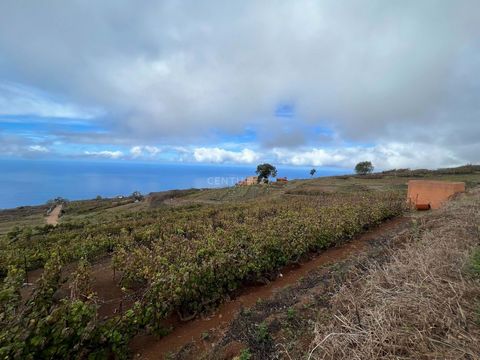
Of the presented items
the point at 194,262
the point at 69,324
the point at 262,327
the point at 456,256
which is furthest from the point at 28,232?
the point at 456,256

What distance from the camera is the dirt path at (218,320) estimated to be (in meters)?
3.76

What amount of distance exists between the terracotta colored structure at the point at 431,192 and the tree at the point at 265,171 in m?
38.0

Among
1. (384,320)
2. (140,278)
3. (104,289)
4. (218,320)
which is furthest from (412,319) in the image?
(104,289)

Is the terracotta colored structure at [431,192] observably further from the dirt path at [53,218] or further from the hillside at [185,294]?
the dirt path at [53,218]

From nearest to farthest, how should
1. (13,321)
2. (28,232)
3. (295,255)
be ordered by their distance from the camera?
(13,321) → (295,255) → (28,232)

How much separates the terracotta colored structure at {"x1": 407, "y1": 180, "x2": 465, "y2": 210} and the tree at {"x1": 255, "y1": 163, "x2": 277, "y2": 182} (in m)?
38.0

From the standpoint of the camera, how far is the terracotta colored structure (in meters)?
11.7

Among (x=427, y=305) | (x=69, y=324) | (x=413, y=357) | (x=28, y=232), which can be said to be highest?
(x=427, y=305)

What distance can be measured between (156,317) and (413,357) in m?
2.97

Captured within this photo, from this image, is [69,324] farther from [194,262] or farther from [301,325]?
[301,325]

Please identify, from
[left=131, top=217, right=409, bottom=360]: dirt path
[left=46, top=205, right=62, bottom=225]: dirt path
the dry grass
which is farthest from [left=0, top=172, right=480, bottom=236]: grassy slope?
the dry grass

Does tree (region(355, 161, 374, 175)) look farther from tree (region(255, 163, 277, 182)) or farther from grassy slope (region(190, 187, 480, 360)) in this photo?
grassy slope (region(190, 187, 480, 360))

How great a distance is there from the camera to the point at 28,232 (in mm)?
9859

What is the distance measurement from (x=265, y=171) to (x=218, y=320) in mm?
48182
